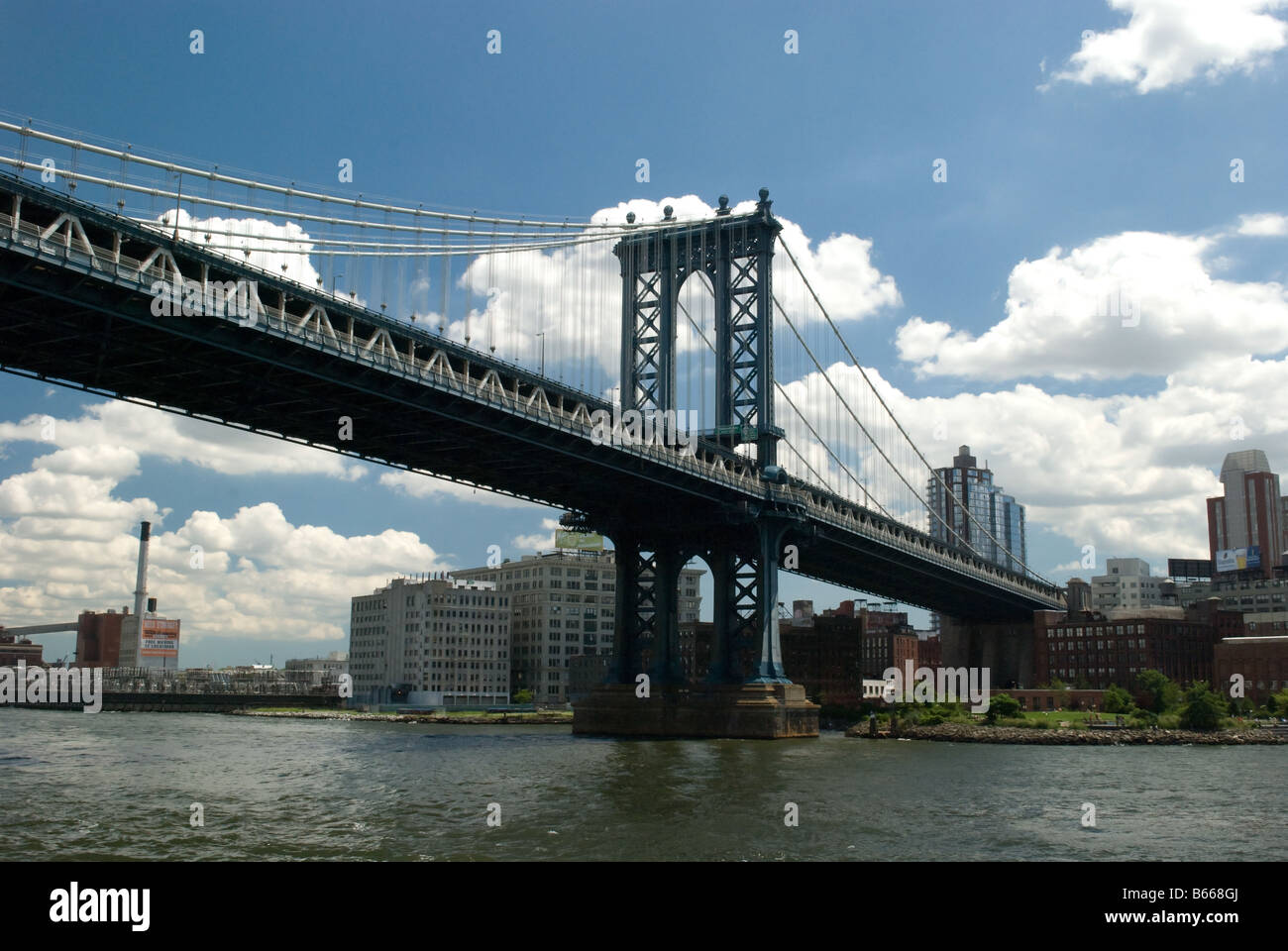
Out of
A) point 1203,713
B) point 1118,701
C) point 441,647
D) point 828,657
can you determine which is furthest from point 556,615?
point 1203,713

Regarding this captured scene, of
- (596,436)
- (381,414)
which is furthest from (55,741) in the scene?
(596,436)

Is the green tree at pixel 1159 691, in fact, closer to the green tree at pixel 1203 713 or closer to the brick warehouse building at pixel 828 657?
the green tree at pixel 1203 713

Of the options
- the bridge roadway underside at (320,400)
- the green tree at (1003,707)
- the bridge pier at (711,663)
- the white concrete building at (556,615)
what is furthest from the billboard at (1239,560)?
the bridge pier at (711,663)

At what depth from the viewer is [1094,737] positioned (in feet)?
266

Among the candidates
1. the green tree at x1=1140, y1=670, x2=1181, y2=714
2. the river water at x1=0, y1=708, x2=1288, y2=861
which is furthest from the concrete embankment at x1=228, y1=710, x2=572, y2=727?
the green tree at x1=1140, y1=670, x2=1181, y2=714

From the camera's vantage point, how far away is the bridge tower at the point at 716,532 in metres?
78.2

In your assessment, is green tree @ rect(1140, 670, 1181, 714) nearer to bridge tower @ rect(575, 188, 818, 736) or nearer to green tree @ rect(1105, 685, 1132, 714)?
green tree @ rect(1105, 685, 1132, 714)

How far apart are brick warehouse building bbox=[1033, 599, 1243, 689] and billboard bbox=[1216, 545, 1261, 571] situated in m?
31.3

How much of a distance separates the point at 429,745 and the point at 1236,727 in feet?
199

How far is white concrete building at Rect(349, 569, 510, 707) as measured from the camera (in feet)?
519

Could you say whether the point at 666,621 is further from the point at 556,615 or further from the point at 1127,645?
the point at 556,615

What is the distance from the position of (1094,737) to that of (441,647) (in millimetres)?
98099

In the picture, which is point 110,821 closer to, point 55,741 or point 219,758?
point 219,758

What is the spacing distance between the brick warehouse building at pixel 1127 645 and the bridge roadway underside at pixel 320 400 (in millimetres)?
60833
